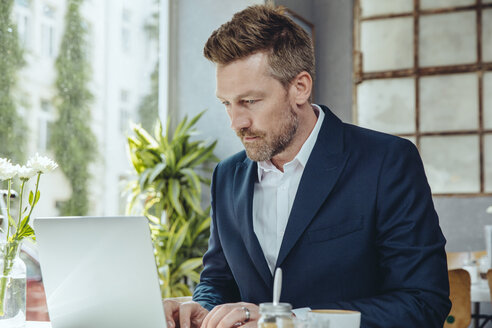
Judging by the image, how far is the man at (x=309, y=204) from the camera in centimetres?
150

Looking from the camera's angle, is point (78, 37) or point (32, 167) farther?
point (78, 37)

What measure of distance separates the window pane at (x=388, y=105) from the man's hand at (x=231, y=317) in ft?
14.3

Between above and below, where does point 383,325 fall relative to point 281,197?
below

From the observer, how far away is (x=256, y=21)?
1688mm

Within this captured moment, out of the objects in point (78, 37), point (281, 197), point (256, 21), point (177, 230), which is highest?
point (78, 37)

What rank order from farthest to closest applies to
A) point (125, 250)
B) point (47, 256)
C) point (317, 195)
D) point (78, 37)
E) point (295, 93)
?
1. point (78, 37)
2. point (295, 93)
3. point (317, 195)
4. point (47, 256)
5. point (125, 250)

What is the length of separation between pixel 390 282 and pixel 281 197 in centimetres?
42

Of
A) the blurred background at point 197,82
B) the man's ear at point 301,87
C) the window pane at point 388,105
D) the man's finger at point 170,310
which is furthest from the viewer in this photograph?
the window pane at point 388,105

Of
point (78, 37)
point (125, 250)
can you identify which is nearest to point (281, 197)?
point (125, 250)

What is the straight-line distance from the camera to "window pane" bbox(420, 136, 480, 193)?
5.18 m

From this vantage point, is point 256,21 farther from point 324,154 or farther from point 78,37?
point 78,37

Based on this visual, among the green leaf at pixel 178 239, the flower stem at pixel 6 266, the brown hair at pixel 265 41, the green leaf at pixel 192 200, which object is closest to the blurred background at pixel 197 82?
the green leaf at pixel 192 200

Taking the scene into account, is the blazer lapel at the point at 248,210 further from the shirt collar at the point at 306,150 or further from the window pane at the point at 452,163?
the window pane at the point at 452,163

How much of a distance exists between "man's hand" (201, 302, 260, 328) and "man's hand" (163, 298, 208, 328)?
6.7 inches
